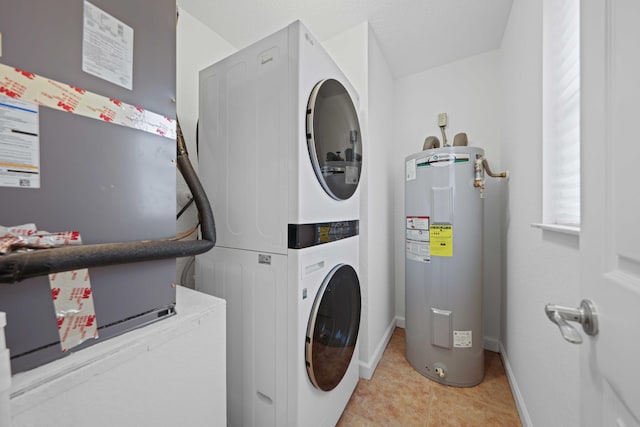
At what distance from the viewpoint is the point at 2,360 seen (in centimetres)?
30

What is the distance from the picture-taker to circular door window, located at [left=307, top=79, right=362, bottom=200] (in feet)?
3.06

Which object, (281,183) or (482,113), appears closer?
(281,183)

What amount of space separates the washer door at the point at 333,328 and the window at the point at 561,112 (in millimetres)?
924

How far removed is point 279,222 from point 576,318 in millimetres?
815

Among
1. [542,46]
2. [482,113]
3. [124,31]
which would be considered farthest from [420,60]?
[124,31]

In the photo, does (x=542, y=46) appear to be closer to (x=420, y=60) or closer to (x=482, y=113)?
(x=482, y=113)

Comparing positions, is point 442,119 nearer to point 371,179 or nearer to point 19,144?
point 371,179

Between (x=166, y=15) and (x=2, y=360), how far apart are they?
79 centimetres

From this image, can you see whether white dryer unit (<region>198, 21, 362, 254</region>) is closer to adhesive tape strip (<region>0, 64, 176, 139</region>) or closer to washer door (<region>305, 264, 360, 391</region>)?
washer door (<region>305, 264, 360, 391</region>)

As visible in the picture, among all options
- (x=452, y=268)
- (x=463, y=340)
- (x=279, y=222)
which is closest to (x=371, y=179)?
(x=452, y=268)

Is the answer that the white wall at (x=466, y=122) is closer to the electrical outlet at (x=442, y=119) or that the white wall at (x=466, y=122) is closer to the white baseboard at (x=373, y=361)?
the electrical outlet at (x=442, y=119)

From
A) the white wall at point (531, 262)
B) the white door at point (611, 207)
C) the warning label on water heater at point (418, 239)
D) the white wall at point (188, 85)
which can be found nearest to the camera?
the white door at point (611, 207)

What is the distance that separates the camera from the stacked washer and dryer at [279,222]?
882 millimetres

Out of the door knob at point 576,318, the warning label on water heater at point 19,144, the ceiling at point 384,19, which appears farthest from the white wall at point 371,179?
the warning label on water heater at point 19,144
